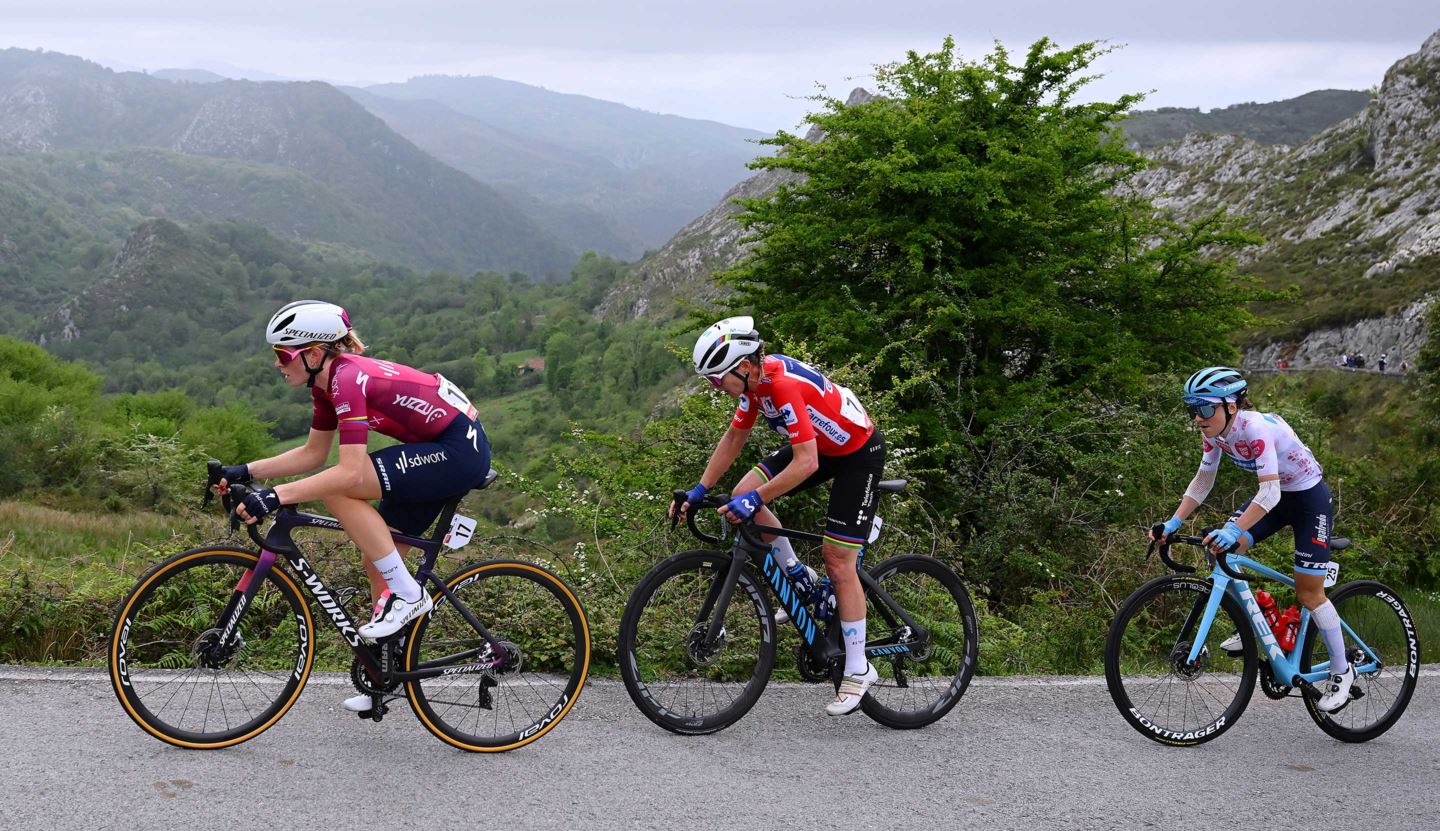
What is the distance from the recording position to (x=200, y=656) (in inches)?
197

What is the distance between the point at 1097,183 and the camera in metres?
21.7

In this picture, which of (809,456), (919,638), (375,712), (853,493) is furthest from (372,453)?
(919,638)

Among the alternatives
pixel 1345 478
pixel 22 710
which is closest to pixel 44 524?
pixel 22 710

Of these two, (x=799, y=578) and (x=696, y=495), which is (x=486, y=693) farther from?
(x=799, y=578)

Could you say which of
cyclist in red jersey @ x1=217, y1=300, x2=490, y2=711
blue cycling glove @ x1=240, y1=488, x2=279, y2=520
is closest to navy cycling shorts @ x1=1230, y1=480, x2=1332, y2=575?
cyclist in red jersey @ x1=217, y1=300, x2=490, y2=711

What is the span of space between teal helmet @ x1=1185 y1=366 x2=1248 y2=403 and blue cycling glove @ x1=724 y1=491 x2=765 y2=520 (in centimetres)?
235

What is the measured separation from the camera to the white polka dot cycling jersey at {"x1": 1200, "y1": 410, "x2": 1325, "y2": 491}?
5.65 metres

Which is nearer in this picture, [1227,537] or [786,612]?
[1227,537]

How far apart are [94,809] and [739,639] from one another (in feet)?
9.63

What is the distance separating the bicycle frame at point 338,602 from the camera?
196 inches

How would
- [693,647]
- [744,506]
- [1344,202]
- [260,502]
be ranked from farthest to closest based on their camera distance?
[1344,202]
[693,647]
[744,506]
[260,502]

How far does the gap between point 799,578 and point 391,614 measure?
2049mm

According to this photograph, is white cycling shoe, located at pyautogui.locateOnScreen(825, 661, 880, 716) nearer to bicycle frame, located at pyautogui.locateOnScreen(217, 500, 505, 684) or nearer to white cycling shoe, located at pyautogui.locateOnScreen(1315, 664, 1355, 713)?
bicycle frame, located at pyautogui.locateOnScreen(217, 500, 505, 684)

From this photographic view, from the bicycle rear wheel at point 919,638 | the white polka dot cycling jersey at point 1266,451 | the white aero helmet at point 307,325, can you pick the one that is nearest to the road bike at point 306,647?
the white aero helmet at point 307,325
